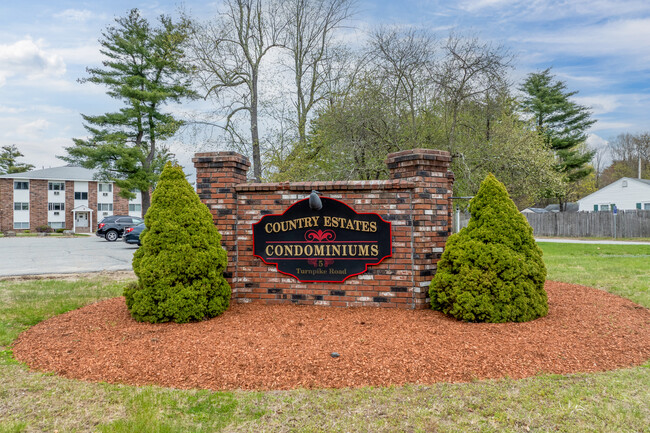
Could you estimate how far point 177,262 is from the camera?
16.1 ft

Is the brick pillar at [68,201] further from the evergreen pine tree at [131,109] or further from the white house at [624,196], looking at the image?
the white house at [624,196]

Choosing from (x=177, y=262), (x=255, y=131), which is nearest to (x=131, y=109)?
(x=255, y=131)

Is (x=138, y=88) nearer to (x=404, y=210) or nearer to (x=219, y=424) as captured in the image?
→ (x=404, y=210)

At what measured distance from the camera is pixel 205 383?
10.4 ft

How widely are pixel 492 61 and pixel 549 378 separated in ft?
33.9

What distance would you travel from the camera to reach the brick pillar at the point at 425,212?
5.29 metres

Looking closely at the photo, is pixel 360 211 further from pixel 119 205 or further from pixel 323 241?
pixel 119 205

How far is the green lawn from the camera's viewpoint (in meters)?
2.55

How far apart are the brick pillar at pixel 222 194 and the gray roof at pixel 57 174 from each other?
40.7 m

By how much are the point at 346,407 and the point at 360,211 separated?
303 cm

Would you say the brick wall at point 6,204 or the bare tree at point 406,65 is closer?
the bare tree at point 406,65

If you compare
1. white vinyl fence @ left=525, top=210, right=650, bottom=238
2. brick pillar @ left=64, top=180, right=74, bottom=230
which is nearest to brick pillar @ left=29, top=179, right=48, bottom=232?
brick pillar @ left=64, top=180, right=74, bottom=230

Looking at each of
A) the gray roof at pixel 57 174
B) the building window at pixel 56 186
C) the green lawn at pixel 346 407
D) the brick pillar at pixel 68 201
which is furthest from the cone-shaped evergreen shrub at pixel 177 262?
the building window at pixel 56 186

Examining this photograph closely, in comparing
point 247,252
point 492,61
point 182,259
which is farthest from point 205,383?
point 492,61
